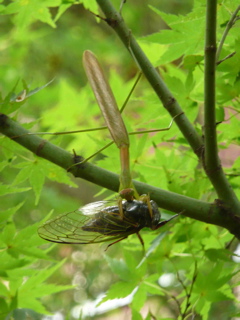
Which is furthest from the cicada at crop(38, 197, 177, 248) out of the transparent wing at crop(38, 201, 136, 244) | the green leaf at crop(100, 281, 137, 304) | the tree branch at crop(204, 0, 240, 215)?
the green leaf at crop(100, 281, 137, 304)

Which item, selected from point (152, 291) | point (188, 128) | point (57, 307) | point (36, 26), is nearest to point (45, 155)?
point (188, 128)

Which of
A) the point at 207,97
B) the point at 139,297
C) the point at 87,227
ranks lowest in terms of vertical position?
the point at 139,297

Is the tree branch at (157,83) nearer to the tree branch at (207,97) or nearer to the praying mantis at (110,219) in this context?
the tree branch at (207,97)

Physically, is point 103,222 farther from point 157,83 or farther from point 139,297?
point 139,297

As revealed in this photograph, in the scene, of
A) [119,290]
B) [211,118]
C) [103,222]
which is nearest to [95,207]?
[103,222]

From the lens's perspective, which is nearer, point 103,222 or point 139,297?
point 103,222

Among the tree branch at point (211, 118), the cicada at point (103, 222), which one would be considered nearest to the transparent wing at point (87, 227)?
the cicada at point (103, 222)

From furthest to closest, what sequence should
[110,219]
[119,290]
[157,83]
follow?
[119,290] → [157,83] → [110,219]

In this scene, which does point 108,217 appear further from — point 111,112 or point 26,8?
point 26,8

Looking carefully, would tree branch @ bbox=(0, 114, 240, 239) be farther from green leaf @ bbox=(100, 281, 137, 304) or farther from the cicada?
green leaf @ bbox=(100, 281, 137, 304)
